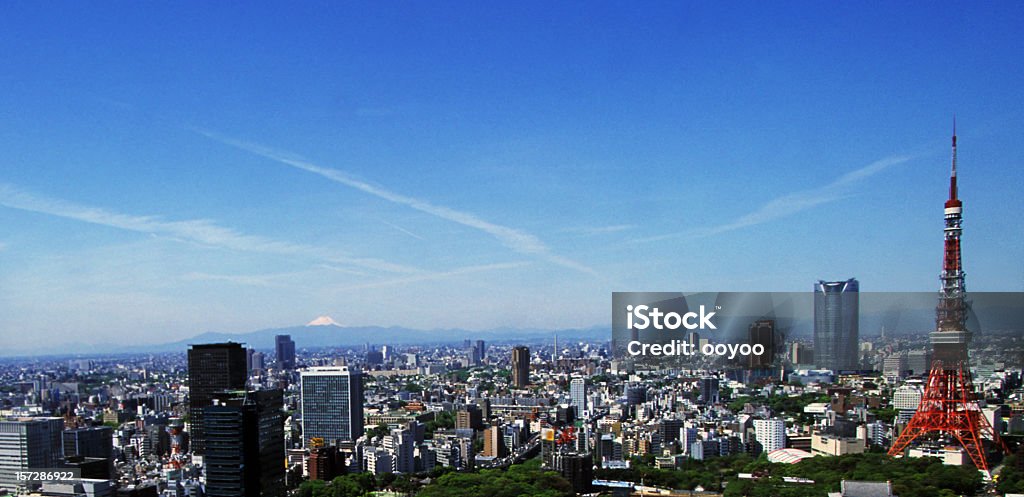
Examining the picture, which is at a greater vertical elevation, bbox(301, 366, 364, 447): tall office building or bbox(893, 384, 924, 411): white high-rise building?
bbox(893, 384, 924, 411): white high-rise building

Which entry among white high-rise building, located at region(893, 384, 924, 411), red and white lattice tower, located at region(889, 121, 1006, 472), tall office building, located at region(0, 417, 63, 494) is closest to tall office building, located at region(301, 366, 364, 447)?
tall office building, located at region(0, 417, 63, 494)

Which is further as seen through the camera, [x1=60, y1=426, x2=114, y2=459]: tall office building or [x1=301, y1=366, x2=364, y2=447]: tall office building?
[x1=301, y1=366, x2=364, y2=447]: tall office building

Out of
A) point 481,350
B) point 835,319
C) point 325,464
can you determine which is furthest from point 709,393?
point 481,350

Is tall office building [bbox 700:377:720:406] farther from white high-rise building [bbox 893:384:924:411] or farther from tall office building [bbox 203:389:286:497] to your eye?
tall office building [bbox 203:389:286:497]

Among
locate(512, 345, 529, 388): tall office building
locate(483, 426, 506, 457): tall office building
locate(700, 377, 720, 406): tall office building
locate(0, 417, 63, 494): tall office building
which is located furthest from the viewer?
locate(512, 345, 529, 388): tall office building

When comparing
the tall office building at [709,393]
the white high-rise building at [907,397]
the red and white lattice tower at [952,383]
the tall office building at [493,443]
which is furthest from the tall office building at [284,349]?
the red and white lattice tower at [952,383]

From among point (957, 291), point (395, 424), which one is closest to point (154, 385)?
point (395, 424)

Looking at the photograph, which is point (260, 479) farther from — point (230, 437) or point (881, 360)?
point (881, 360)

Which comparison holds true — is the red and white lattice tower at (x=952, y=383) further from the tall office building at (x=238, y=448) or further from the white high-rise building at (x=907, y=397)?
the tall office building at (x=238, y=448)
